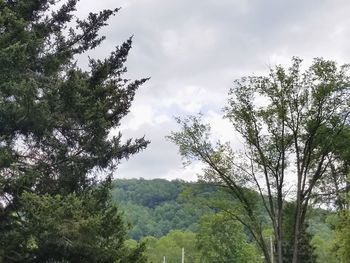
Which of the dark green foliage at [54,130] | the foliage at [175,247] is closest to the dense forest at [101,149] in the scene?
the dark green foliage at [54,130]

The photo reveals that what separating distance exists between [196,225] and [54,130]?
189 ft

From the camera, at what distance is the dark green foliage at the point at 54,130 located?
34.4ft

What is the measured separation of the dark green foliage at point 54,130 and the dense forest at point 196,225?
1.79m

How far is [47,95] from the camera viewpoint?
1160 cm

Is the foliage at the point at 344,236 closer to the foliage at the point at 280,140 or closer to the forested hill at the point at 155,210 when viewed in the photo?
the foliage at the point at 280,140

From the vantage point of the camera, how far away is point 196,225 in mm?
68062

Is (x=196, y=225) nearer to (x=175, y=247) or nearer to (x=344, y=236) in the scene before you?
(x=175, y=247)

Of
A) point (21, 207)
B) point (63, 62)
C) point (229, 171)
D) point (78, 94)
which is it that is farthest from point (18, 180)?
point (229, 171)

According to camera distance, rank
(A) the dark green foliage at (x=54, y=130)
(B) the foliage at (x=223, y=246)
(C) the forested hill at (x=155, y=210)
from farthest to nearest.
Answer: (C) the forested hill at (x=155, y=210), (B) the foliage at (x=223, y=246), (A) the dark green foliage at (x=54, y=130)

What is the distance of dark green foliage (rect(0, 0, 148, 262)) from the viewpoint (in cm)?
1048

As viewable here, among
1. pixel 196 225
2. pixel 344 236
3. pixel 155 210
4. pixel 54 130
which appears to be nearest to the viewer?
pixel 54 130

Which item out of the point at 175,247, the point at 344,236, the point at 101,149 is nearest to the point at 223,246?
the point at 175,247

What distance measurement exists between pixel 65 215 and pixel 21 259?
1855mm

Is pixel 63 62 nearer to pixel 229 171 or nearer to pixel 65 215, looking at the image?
pixel 65 215
